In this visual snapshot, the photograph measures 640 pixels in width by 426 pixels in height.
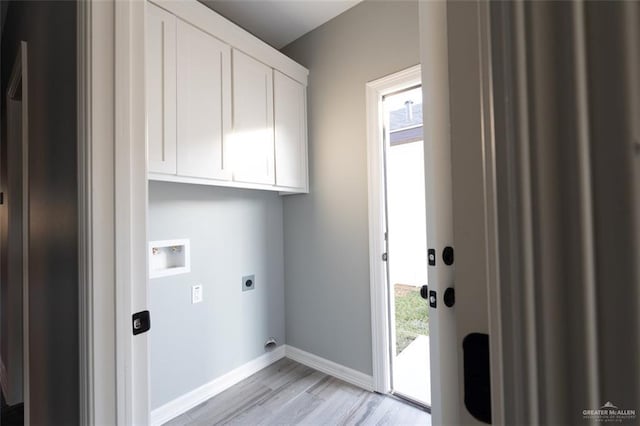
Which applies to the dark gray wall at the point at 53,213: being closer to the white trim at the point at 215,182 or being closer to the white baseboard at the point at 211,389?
the white trim at the point at 215,182

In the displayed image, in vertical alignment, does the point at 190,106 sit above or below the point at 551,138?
above

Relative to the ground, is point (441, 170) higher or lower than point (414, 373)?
higher

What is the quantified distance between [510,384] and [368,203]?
1.83 metres

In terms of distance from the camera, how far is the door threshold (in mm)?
1855

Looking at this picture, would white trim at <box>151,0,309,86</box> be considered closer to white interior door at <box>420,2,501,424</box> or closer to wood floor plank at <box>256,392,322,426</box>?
white interior door at <box>420,2,501,424</box>

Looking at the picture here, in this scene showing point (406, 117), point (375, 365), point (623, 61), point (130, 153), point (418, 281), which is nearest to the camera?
point (623, 61)

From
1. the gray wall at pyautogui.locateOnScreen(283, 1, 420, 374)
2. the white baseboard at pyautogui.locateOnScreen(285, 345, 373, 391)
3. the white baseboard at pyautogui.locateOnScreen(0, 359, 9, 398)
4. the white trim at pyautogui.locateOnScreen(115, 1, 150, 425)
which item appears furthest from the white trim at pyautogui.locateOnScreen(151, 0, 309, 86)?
the white baseboard at pyautogui.locateOnScreen(0, 359, 9, 398)

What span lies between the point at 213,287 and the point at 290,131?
130 centimetres

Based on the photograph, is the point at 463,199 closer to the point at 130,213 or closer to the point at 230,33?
the point at 130,213

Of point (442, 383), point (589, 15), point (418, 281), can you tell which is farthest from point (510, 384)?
point (418, 281)

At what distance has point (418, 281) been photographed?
3.68 meters

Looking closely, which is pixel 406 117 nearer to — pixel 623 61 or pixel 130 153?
pixel 130 153

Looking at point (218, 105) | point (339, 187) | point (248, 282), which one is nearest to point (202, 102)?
point (218, 105)

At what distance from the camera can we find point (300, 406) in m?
1.90
